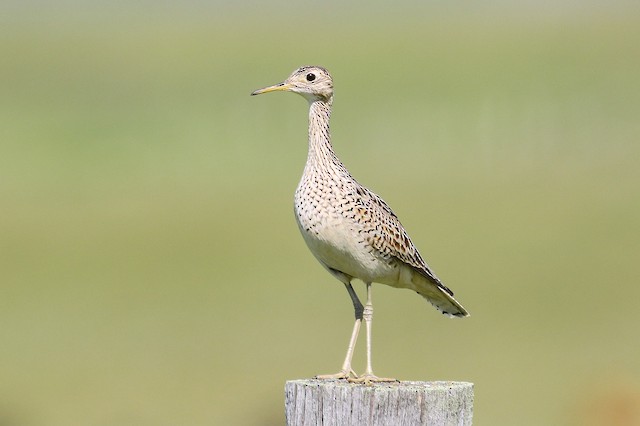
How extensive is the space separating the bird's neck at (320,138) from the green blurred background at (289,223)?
6.08 meters

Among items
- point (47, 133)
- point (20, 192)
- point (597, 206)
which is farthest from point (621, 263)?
point (47, 133)

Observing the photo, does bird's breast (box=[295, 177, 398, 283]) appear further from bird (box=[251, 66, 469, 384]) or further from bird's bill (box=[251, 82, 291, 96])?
bird's bill (box=[251, 82, 291, 96])

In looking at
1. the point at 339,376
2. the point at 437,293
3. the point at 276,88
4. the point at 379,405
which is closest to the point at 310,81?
the point at 276,88

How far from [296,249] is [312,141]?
62.1 ft

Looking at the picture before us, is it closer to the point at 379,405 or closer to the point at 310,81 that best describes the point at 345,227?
the point at 310,81

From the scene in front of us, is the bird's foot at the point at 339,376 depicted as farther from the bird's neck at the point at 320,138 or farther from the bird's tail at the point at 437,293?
the bird's neck at the point at 320,138

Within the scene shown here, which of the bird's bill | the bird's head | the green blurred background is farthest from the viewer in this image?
the green blurred background

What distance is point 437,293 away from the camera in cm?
1095

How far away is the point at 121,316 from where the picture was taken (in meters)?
26.2

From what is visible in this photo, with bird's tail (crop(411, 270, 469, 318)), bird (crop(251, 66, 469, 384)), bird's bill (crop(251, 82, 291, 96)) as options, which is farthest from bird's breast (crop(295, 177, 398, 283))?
bird's bill (crop(251, 82, 291, 96))

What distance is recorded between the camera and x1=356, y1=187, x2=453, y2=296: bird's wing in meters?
10.4

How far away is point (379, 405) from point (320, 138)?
10.8 ft

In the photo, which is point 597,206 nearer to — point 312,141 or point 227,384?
point 227,384

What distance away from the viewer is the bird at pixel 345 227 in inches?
402
